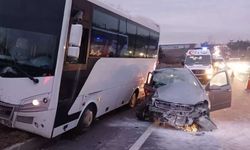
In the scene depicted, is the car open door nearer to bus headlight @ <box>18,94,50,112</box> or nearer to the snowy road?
the snowy road

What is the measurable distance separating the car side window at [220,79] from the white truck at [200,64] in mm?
14593

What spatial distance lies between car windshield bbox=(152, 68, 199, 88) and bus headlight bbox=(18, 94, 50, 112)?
566 centimetres

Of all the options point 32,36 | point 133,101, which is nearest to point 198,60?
point 133,101

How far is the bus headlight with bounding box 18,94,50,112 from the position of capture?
758cm

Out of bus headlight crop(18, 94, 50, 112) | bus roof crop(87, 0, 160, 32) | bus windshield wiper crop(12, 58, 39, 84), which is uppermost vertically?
bus roof crop(87, 0, 160, 32)

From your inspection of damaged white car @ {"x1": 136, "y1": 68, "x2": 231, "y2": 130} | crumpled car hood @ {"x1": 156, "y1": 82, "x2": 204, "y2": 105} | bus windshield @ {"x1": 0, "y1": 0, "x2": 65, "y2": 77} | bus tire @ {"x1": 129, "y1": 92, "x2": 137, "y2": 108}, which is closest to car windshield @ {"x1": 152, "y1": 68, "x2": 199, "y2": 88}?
damaged white car @ {"x1": 136, "y1": 68, "x2": 231, "y2": 130}

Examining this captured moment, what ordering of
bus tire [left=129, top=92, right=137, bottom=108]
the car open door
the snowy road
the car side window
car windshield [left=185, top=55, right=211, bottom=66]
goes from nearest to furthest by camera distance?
the snowy road < the car open door < the car side window < bus tire [left=129, top=92, right=137, bottom=108] < car windshield [left=185, top=55, right=211, bottom=66]

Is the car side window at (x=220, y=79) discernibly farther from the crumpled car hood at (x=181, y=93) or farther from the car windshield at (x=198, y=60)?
the car windshield at (x=198, y=60)

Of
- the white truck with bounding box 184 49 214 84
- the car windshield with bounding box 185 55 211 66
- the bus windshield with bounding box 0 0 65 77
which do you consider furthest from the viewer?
the car windshield with bounding box 185 55 211 66

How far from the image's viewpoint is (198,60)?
99.8 ft

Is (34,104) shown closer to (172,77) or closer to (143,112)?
(143,112)

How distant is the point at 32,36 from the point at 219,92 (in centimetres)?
697

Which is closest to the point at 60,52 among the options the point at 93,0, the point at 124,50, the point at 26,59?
the point at 26,59

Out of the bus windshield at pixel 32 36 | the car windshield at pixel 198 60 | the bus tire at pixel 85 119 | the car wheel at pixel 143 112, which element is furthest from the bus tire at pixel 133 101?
the car windshield at pixel 198 60
